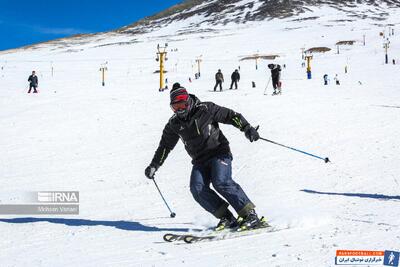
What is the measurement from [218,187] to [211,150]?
0.37 meters

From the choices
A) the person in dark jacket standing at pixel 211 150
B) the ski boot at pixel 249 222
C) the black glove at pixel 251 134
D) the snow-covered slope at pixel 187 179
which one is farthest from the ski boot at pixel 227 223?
the black glove at pixel 251 134

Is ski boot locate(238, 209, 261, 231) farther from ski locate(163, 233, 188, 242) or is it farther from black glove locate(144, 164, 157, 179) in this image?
black glove locate(144, 164, 157, 179)

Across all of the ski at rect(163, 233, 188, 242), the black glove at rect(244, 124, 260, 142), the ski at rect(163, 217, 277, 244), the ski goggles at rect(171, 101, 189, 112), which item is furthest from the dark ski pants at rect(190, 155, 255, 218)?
the ski goggles at rect(171, 101, 189, 112)

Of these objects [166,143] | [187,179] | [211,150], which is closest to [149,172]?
[166,143]

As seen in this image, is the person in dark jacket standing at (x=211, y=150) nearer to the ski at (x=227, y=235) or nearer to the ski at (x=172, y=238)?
the ski at (x=227, y=235)

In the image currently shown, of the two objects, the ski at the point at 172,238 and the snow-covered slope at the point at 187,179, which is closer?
the snow-covered slope at the point at 187,179

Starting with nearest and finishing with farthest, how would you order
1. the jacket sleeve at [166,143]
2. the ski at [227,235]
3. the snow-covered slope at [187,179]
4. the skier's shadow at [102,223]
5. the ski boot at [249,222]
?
the snow-covered slope at [187,179] → the ski at [227,235] → the ski boot at [249,222] → the jacket sleeve at [166,143] → the skier's shadow at [102,223]

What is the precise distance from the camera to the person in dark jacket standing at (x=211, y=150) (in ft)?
14.0

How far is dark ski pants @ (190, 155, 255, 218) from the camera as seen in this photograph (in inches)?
168

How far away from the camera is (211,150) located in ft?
14.4

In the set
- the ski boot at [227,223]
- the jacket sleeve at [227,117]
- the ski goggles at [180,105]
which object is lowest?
the ski boot at [227,223]

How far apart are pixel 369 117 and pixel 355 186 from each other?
6.71m

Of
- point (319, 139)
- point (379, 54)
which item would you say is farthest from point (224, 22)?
point (319, 139)

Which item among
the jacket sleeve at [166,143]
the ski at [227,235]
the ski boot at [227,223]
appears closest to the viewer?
the ski at [227,235]
